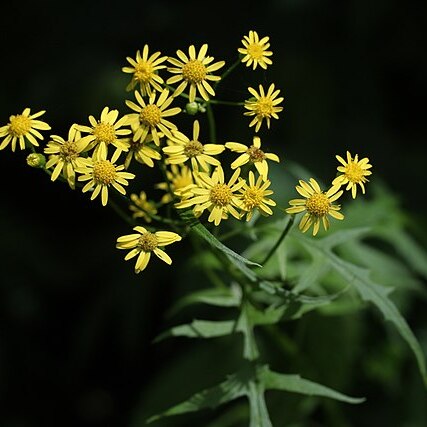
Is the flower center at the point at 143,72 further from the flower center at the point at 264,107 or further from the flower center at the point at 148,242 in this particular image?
the flower center at the point at 148,242

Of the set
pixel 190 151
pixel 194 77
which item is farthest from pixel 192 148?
pixel 194 77

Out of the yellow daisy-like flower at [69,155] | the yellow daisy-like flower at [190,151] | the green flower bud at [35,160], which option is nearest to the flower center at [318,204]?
the yellow daisy-like flower at [190,151]

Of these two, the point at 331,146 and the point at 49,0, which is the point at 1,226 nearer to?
the point at 49,0

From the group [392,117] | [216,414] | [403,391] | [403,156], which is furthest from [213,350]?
[392,117]

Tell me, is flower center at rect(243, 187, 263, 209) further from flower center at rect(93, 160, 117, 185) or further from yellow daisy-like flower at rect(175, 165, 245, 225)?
flower center at rect(93, 160, 117, 185)

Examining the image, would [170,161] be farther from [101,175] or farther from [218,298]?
[218,298]

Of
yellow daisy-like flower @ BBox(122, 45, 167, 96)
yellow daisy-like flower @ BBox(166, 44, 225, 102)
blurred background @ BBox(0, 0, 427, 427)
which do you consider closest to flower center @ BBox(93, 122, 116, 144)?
yellow daisy-like flower @ BBox(122, 45, 167, 96)

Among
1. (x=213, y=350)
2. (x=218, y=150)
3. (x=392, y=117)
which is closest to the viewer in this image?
(x=218, y=150)
